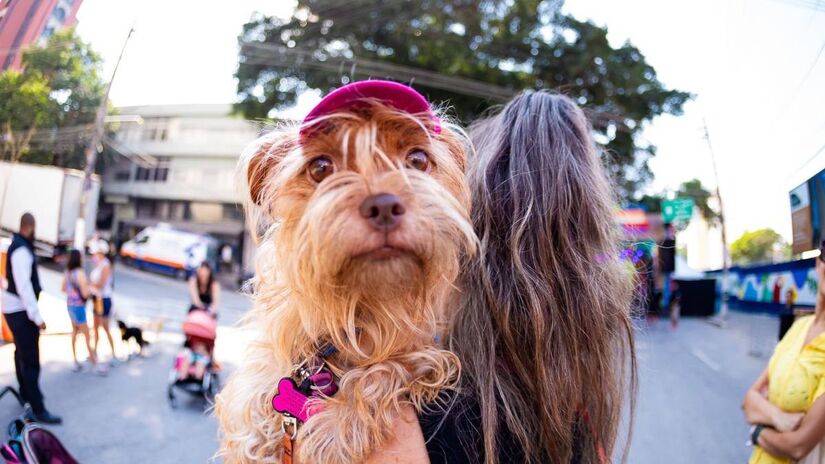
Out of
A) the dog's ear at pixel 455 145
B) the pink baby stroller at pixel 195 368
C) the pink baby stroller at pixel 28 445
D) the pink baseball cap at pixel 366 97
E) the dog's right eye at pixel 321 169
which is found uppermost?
the pink baseball cap at pixel 366 97

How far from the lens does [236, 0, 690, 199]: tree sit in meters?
2.74

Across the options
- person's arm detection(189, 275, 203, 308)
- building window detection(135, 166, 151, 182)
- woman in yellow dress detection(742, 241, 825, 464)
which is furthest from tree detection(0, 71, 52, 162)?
person's arm detection(189, 275, 203, 308)

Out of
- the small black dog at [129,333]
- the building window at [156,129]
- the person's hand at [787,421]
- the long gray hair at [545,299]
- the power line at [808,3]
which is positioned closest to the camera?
the long gray hair at [545,299]

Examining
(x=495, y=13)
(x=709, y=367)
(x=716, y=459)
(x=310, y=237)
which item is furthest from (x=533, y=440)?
(x=495, y=13)

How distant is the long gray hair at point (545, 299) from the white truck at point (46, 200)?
1.77m

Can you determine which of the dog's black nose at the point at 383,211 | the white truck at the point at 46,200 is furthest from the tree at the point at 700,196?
the white truck at the point at 46,200

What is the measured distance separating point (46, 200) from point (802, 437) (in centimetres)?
299

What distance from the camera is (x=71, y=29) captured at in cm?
169

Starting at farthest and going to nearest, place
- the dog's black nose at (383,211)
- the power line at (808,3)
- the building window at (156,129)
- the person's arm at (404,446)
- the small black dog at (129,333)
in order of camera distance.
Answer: the small black dog at (129,333)
the building window at (156,129)
the power line at (808,3)
the person's arm at (404,446)
the dog's black nose at (383,211)

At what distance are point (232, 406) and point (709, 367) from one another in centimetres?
388

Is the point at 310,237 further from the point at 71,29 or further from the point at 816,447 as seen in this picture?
the point at 816,447

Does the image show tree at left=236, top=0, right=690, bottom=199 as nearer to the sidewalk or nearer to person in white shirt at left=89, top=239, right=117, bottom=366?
the sidewalk

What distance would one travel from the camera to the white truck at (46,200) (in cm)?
174

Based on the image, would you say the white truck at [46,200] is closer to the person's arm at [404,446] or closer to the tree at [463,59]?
the tree at [463,59]
